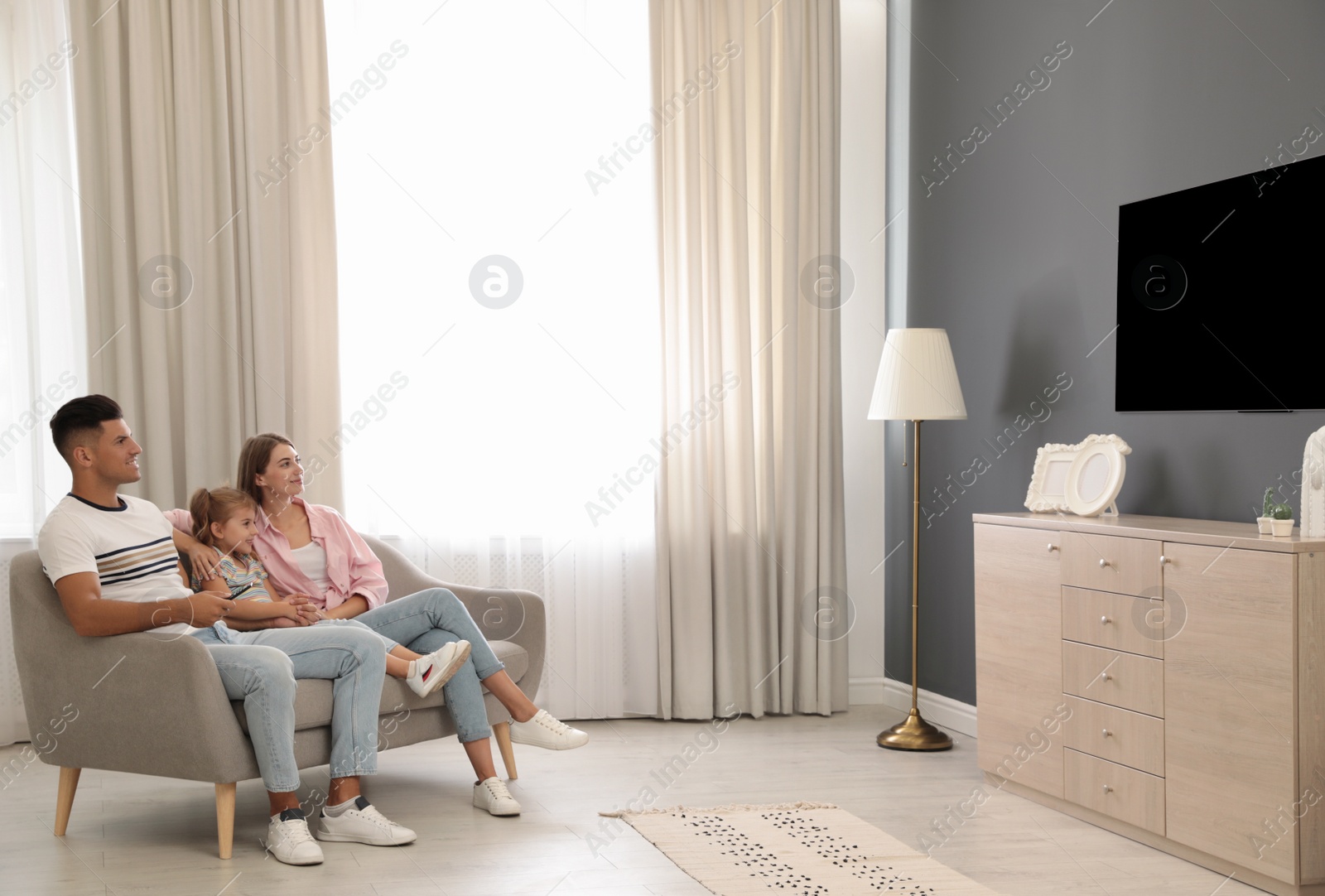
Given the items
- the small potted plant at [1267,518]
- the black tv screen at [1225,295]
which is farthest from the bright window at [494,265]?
the small potted plant at [1267,518]

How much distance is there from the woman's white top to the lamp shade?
1948mm

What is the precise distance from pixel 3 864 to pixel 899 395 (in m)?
2.95

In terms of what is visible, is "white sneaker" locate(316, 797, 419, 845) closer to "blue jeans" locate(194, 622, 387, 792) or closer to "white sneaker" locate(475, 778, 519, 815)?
"blue jeans" locate(194, 622, 387, 792)

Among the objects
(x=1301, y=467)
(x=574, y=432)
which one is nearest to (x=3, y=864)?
(x=574, y=432)

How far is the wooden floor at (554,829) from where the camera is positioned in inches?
105

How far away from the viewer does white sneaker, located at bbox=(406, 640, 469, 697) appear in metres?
3.16

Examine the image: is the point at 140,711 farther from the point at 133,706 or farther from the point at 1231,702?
the point at 1231,702

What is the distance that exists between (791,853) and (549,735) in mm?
798

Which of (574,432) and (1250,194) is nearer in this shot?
(1250,194)

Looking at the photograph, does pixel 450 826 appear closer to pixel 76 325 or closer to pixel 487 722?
pixel 487 722

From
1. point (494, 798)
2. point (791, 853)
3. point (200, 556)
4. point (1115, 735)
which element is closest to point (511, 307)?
point (200, 556)

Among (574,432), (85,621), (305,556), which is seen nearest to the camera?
(85,621)

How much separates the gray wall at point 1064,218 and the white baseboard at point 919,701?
5cm

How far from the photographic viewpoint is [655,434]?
179 inches
